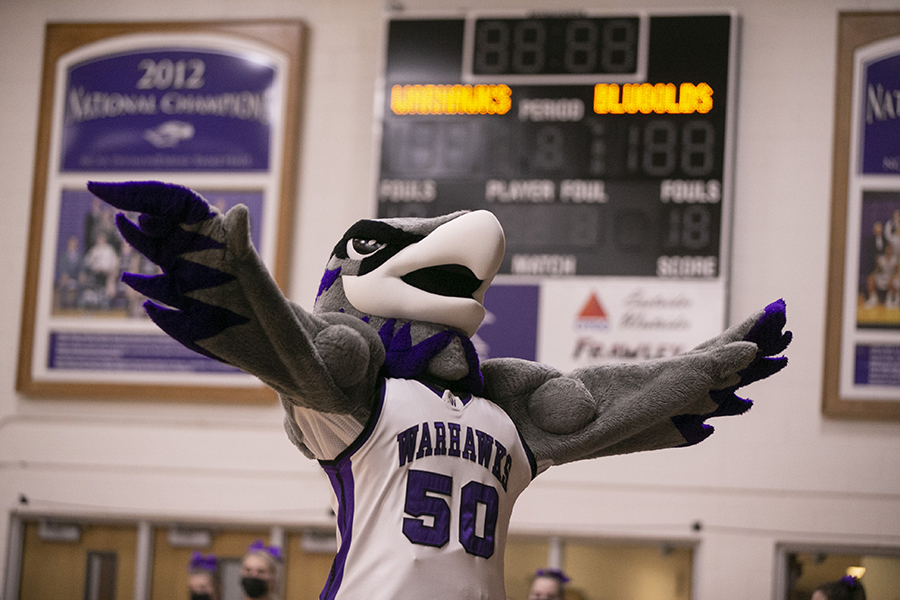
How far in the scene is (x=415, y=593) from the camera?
65.8 inches

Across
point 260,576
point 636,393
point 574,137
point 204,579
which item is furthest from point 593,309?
point 636,393

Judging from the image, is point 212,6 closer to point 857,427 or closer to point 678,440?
point 857,427

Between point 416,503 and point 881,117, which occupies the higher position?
point 881,117

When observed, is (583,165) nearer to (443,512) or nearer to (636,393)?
(636,393)

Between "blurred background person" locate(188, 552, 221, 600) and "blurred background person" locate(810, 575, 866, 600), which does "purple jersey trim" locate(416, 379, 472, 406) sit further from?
"blurred background person" locate(188, 552, 221, 600)

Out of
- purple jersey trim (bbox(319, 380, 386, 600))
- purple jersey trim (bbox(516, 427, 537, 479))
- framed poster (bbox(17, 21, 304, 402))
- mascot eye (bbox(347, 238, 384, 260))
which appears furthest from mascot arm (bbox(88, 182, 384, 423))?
framed poster (bbox(17, 21, 304, 402))

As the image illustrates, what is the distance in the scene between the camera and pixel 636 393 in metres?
1.96

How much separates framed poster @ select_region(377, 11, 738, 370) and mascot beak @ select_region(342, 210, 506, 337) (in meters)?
3.32

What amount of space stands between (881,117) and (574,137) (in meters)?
1.61

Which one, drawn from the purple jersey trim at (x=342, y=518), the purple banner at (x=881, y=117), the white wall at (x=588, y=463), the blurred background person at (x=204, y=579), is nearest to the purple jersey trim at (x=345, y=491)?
the purple jersey trim at (x=342, y=518)

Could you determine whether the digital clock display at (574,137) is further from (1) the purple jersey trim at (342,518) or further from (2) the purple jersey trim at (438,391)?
(1) the purple jersey trim at (342,518)

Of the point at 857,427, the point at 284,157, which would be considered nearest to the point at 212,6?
the point at 284,157

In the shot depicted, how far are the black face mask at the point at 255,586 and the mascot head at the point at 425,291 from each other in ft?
9.86

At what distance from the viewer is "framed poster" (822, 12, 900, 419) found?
511cm
